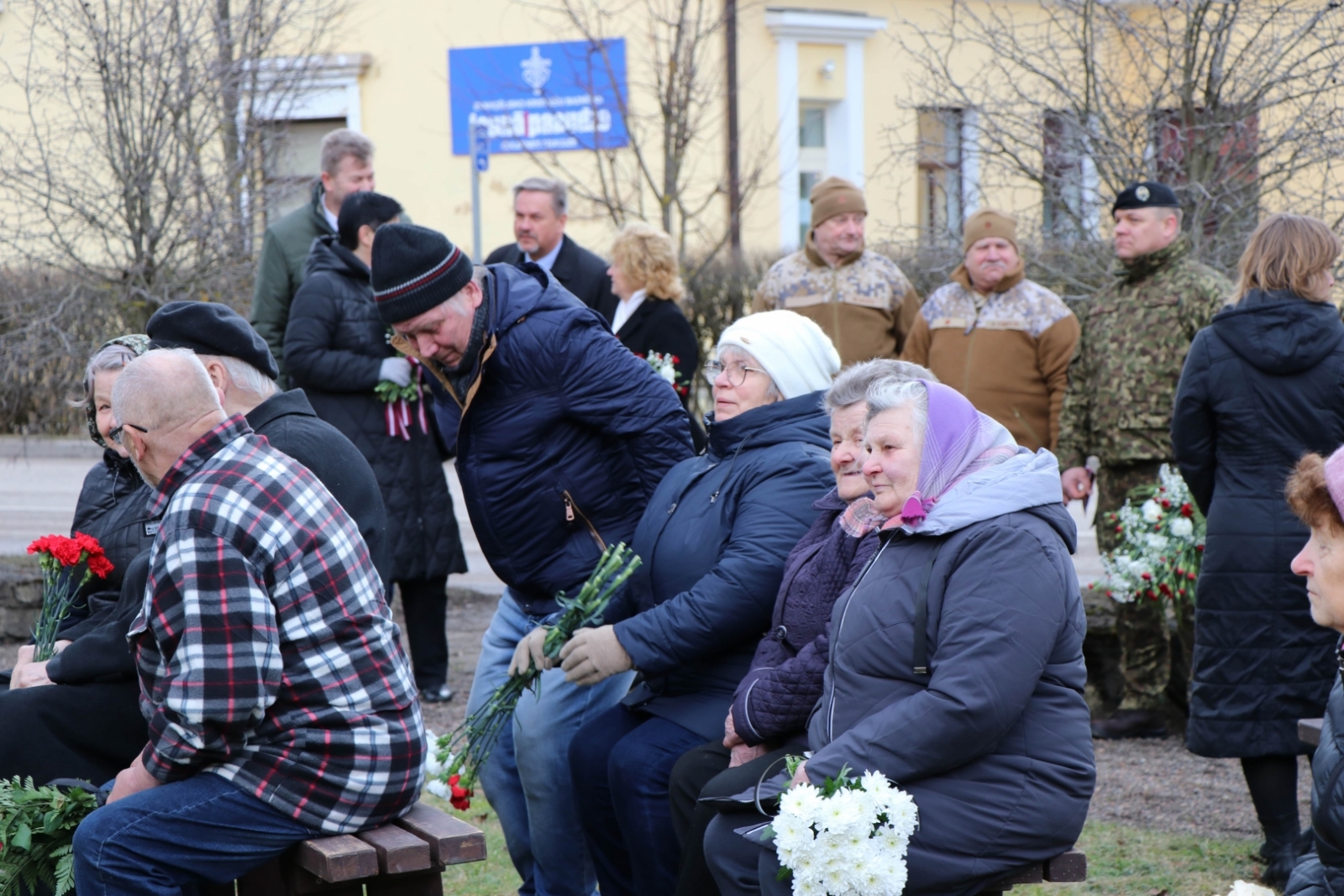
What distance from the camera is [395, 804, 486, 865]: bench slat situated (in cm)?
325

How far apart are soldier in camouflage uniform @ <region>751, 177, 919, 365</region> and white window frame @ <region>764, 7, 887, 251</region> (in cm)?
1125

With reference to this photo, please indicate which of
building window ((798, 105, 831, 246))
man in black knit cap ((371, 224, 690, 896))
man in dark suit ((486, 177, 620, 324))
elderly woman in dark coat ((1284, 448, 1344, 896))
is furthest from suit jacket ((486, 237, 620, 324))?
building window ((798, 105, 831, 246))

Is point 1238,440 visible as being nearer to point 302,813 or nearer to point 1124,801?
point 1124,801

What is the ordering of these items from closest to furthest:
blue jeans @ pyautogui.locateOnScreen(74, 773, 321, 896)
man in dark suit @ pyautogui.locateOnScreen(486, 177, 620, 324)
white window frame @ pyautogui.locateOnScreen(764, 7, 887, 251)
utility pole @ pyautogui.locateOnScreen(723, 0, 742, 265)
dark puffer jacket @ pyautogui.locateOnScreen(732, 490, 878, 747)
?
blue jeans @ pyautogui.locateOnScreen(74, 773, 321, 896)
dark puffer jacket @ pyautogui.locateOnScreen(732, 490, 878, 747)
man in dark suit @ pyautogui.locateOnScreen(486, 177, 620, 324)
utility pole @ pyautogui.locateOnScreen(723, 0, 742, 265)
white window frame @ pyautogui.locateOnScreen(764, 7, 887, 251)

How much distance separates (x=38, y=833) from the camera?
3.42 meters

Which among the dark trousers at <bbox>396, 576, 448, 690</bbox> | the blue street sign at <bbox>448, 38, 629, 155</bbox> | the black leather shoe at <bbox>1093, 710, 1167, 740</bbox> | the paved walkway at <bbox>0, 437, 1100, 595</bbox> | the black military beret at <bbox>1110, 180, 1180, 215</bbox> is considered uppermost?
the blue street sign at <bbox>448, 38, 629, 155</bbox>

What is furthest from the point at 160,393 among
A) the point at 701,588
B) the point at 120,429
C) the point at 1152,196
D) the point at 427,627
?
the point at 1152,196

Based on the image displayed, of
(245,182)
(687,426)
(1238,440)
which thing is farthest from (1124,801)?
(245,182)

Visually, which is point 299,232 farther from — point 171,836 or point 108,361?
point 171,836

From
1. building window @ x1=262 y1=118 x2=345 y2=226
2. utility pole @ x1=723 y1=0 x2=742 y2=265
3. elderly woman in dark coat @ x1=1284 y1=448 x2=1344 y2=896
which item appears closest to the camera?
elderly woman in dark coat @ x1=1284 y1=448 x2=1344 y2=896

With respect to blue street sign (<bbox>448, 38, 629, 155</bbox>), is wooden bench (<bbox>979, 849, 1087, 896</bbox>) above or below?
below

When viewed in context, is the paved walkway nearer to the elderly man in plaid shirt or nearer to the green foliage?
the green foliage

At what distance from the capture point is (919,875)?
114 inches

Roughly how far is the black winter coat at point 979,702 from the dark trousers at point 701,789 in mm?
343
